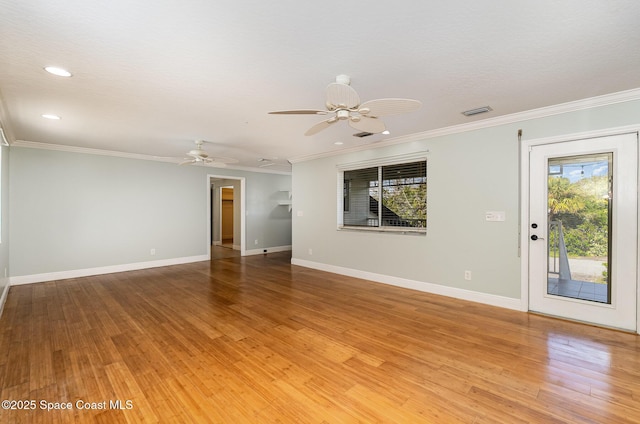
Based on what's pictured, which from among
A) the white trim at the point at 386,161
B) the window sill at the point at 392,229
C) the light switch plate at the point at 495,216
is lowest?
the window sill at the point at 392,229

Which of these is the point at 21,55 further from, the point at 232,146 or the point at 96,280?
the point at 96,280

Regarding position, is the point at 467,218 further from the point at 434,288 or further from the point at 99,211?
the point at 99,211

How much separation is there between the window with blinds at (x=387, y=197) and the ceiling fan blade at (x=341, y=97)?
257cm

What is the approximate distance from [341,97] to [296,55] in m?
0.46

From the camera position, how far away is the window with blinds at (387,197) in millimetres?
4562

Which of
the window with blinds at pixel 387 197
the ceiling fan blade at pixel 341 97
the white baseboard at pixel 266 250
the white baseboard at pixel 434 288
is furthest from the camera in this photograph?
the white baseboard at pixel 266 250

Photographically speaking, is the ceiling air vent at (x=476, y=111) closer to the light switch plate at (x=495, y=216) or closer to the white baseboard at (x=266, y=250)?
the light switch plate at (x=495, y=216)

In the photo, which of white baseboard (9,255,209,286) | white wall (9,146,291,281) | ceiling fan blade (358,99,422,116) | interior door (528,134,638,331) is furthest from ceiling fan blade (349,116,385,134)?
white baseboard (9,255,209,286)

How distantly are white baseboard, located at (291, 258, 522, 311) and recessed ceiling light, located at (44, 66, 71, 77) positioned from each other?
4625 mm

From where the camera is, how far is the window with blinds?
4.56 metres

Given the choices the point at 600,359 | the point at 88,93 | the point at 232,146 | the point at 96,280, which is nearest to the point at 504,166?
the point at 600,359

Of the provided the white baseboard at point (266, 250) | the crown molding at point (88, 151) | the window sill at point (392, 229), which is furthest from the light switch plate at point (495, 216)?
the crown molding at point (88, 151)

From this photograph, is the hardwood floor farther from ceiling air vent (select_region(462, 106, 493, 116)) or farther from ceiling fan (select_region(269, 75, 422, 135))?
ceiling air vent (select_region(462, 106, 493, 116))

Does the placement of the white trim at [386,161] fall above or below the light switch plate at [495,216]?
above
